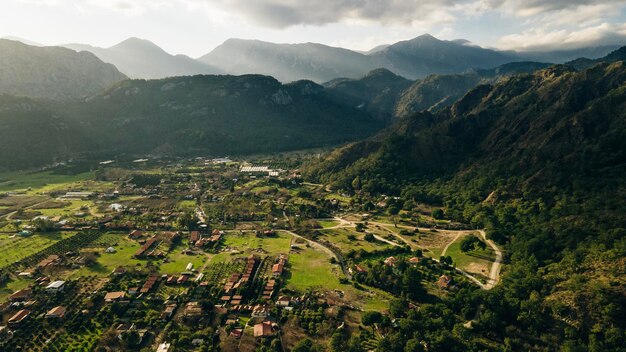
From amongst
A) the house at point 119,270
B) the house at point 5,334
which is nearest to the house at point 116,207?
the house at point 119,270

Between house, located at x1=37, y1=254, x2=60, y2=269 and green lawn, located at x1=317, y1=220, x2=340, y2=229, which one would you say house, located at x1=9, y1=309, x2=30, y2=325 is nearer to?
house, located at x1=37, y1=254, x2=60, y2=269

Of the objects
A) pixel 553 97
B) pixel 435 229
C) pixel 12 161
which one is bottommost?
pixel 435 229

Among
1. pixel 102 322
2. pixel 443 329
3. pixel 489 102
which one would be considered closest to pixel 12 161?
pixel 102 322

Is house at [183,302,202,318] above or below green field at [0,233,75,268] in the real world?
below

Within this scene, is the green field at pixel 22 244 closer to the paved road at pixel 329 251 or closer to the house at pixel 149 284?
the house at pixel 149 284

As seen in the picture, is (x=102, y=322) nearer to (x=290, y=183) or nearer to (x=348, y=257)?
(x=348, y=257)

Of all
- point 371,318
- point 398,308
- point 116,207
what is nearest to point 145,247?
point 116,207

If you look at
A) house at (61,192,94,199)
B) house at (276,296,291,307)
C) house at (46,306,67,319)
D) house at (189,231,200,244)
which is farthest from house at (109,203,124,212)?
house at (276,296,291,307)
